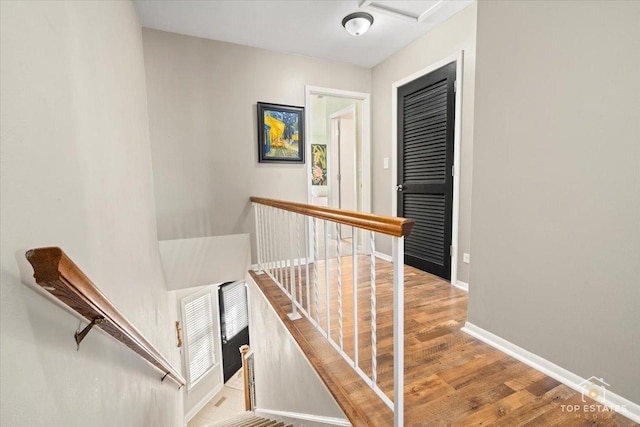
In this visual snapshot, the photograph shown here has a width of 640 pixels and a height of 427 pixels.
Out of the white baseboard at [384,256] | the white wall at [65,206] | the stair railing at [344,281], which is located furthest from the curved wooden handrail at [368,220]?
the white baseboard at [384,256]

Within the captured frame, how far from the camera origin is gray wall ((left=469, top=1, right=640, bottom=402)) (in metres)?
1.21

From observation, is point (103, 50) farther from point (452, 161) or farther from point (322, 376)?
point (452, 161)

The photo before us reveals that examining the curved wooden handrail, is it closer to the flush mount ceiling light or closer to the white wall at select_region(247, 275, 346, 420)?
the white wall at select_region(247, 275, 346, 420)

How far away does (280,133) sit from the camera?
3322 millimetres

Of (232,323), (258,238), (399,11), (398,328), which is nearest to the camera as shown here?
(398,328)

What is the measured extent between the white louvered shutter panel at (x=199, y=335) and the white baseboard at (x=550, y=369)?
14.6ft

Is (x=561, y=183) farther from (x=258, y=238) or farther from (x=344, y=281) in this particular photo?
(x=258, y=238)

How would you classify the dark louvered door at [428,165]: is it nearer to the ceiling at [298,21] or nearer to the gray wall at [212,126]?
the ceiling at [298,21]

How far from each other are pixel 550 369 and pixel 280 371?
1839 millimetres

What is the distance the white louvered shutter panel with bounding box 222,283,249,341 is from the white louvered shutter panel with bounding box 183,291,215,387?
1.39ft

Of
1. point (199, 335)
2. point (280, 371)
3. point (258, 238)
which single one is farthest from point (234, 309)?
point (280, 371)

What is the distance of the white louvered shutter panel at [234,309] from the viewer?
5871mm

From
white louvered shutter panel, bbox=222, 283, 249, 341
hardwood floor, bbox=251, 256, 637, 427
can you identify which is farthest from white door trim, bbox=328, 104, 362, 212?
white louvered shutter panel, bbox=222, 283, 249, 341

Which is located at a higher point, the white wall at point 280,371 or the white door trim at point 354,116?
the white door trim at point 354,116
